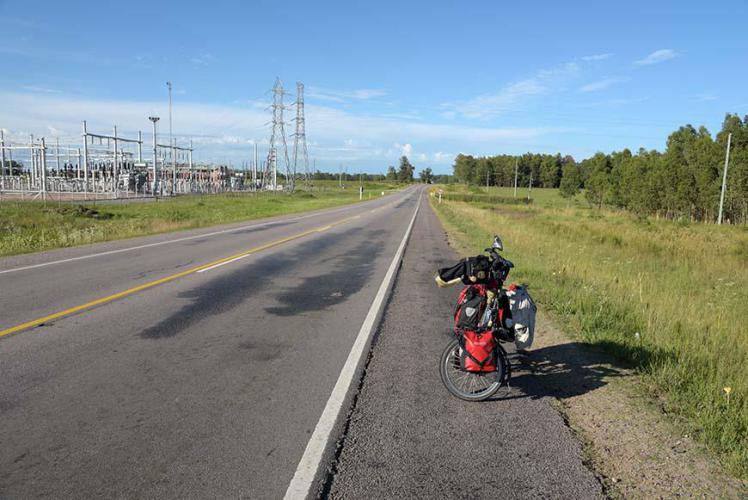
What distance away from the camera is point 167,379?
5055 millimetres

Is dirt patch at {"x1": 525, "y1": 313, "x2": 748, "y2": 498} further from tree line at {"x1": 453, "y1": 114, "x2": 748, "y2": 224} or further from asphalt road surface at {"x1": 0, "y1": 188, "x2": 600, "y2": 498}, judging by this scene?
tree line at {"x1": 453, "y1": 114, "x2": 748, "y2": 224}

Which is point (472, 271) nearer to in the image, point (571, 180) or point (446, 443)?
point (446, 443)

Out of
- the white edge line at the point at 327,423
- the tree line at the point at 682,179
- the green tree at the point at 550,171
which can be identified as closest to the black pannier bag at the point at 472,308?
the white edge line at the point at 327,423

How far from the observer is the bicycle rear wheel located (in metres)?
4.80

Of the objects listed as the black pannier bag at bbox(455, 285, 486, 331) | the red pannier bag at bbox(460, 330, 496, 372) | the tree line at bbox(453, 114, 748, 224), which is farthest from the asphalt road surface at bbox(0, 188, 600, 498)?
the tree line at bbox(453, 114, 748, 224)

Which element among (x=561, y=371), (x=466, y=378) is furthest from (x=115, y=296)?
(x=561, y=371)

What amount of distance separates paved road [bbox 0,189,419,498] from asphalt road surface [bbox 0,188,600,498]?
0.02m

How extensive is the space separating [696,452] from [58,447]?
478 centimetres

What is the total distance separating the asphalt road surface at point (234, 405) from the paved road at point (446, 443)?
2 cm

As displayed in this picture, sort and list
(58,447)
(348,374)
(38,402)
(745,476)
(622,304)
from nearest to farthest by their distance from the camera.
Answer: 1. (745,476)
2. (58,447)
3. (38,402)
4. (348,374)
5. (622,304)

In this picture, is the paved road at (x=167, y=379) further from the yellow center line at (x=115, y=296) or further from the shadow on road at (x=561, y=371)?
the shadow on road at (x=561, y=371)

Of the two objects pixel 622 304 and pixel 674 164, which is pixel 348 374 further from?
pixel 674 164

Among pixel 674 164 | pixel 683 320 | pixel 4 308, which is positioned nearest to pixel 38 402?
pixel 4 308

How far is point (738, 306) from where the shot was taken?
867cm
